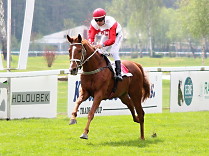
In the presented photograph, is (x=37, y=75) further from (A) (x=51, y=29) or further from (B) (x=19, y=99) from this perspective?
(A) (x=51, y=29)

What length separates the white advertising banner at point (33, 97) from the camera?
13328mm

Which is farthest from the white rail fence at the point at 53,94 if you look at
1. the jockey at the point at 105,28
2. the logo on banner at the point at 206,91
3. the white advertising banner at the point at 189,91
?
the jockey at the point at 105,28

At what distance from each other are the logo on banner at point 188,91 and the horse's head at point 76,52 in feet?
22.9

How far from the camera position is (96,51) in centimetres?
1024

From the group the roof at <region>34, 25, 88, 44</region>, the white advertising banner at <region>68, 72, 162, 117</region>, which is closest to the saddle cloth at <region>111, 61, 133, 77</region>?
the white advertising banner at <region>68, 72, 162, 117</region>

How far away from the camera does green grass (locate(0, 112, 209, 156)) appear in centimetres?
919

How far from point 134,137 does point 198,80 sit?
6.08 m

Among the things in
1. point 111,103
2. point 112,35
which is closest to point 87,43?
point 112,35

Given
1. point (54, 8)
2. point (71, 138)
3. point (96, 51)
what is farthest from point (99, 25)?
point (54, 8)

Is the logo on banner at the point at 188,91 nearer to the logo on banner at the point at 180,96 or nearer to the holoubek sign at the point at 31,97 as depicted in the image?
the logo on banner at the point at 180,96

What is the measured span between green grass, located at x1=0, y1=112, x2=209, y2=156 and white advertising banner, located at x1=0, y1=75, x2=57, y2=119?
0.32 meters

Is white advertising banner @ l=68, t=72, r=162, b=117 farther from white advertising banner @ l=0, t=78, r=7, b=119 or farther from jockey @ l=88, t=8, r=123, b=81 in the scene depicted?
jockey @ l=88, t=8, r=123, b=81

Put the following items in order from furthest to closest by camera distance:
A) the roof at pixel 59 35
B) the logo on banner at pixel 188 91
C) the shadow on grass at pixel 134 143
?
the roof at pixel 59 35 → the logo on banner at pixel 188 91 → the shadow on grass at pixel 134 143

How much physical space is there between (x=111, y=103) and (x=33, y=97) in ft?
6.96
